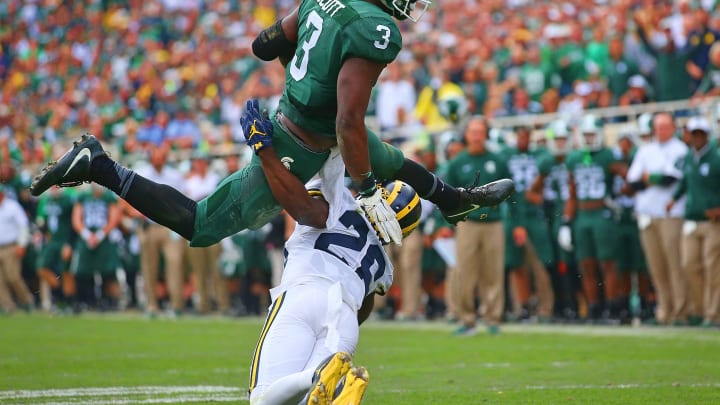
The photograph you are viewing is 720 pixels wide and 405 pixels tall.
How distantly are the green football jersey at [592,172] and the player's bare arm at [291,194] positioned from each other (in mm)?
7862

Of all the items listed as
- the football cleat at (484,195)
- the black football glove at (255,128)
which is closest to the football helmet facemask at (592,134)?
the football cleat at (484,195)

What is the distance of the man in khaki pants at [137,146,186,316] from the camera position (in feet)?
54.3

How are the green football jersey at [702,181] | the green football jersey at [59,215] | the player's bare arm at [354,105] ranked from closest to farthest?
1. the player's bare arm at [354,105]
2. the green football jersey at [702,181]
3. the green football jersey at [59,215]

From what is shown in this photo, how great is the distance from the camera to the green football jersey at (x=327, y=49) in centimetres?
540

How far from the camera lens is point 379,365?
30.1 ft

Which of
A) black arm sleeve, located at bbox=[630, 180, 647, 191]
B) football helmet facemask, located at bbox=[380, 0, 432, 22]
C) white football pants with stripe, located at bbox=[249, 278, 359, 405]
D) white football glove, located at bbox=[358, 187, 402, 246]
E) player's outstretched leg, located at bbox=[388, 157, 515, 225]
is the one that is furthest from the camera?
black arm sleeve, located at bbox=[630, 180, 647, 191]

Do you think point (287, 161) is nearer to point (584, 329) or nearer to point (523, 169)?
point (584, 329)

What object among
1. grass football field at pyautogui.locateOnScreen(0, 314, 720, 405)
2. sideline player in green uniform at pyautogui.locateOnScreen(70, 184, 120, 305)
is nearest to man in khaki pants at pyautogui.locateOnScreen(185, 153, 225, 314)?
sideline player in green uniform at pyautogui.locateOnScreen(70, 184, 120, 305)

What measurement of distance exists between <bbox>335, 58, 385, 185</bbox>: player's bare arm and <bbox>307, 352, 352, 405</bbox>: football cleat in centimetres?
108

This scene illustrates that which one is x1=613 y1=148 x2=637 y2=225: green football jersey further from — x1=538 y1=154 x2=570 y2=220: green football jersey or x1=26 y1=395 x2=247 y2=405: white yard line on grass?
x1=26 y1=395 x2=247 y2=405: white yard line on grass

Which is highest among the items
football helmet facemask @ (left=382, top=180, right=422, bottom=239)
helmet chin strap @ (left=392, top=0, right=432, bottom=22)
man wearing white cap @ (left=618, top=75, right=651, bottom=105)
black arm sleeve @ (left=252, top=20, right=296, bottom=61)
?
man wearing white cap @ (left=618, top=75, right=651, bottom=105)

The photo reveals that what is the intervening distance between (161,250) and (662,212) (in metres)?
7.44

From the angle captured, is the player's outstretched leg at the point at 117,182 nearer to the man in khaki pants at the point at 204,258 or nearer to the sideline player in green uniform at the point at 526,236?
the sideline player in green uniform at the point at 526,236

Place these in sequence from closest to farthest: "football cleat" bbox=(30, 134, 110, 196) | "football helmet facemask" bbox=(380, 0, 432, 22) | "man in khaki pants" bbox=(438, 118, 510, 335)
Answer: "football helmet facemask" bbox=(380, 0, 432, 22) → "football cleat" bbox=(30, 134, 110, 196) → "man in khaki pants" bbox=(438, 118, 510, 335)
